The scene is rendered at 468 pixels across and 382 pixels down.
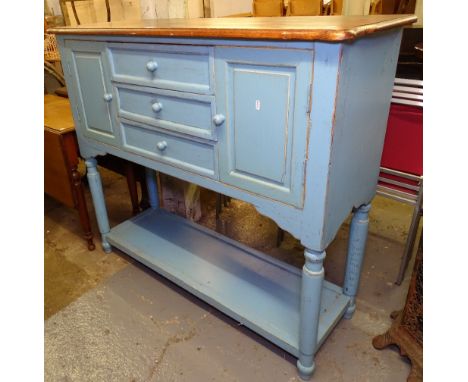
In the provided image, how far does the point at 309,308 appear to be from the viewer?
1.26 meters

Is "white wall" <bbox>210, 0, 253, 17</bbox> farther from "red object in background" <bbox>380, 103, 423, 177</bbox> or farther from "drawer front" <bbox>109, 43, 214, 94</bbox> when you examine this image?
"red object in background" <bbox>380, 103, 423, 177</bbox>

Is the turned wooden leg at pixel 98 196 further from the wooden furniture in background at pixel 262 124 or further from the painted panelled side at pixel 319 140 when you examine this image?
the painted panelled side at pixel 319 140

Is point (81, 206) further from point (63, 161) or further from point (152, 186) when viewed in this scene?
point (152, 186)

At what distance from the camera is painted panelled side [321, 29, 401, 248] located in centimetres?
97

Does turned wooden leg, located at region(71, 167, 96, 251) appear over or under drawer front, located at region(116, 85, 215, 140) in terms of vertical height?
under

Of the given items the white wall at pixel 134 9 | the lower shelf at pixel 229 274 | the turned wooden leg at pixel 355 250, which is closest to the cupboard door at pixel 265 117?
the turned wooden leg at pixel 355 250

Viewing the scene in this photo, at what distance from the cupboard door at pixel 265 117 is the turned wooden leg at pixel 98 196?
3.10ft

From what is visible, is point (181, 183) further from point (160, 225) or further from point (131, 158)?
point (131, 158)

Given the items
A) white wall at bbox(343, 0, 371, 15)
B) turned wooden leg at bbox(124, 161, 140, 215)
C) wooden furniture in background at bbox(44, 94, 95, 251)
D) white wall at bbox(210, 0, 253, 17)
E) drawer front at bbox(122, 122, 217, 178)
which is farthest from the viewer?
white wall at bbox(343, 0, 371, 15)

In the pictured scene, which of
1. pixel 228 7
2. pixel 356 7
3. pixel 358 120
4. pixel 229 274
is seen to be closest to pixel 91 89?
pixel 229 274

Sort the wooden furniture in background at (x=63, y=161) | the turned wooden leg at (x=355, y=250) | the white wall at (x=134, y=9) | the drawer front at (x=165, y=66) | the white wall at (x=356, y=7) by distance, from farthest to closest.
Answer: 1. the white wall at (x=356, y=7)
2. the white wall at (x=134, y=9)
3. the wooden furniture in background at (x=63, y=161)
4. the turned wooden leg at (x=355, y=250)
5. the drawer front at (x=165, y=66)

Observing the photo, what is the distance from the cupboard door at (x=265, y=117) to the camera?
97 cm

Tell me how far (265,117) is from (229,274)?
90 centimetres

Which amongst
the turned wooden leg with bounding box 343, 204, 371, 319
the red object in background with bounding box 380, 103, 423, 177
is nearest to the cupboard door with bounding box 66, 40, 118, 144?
the turned wooden leg with bounding box 343, 204, 371, 319
